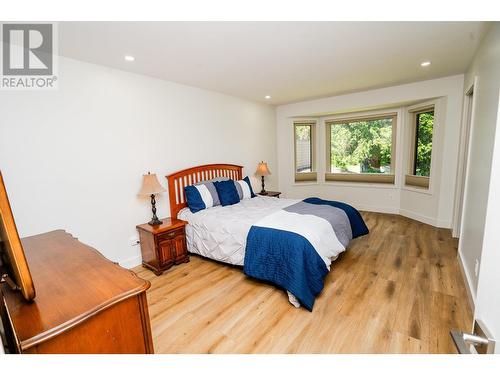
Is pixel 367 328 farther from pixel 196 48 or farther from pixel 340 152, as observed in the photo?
pixel 340 152

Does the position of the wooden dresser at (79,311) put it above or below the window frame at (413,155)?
below

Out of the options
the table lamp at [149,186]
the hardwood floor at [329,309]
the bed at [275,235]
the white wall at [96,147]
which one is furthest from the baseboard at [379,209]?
the table lamp at [149,186]

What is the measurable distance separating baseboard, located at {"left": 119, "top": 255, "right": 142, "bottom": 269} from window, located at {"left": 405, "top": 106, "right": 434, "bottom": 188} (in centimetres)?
498

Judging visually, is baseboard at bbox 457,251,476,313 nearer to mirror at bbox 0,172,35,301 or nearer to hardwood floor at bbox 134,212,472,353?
hardwood floor at bbox 134,212,472,353

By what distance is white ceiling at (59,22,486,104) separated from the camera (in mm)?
1992

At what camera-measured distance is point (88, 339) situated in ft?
3.09

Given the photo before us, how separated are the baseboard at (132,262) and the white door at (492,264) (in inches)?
128

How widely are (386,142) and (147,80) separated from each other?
4712 millimetres

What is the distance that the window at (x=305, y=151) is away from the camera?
5.79m

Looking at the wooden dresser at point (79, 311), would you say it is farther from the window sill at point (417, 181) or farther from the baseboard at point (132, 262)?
the window sill at point (417, 181)

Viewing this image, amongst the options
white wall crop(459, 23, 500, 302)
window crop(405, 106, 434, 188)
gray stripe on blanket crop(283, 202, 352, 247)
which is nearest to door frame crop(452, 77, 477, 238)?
white wall crop(459, 23, 500, 302)

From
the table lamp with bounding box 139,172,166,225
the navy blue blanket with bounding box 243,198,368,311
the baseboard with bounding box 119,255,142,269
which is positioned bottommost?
the baseboard with bounding box 119,255,142,269

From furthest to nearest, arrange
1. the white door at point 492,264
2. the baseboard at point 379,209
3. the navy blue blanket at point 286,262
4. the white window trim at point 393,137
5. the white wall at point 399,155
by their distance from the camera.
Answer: the baseboard at point 379,209 → the white window trim at point 393,137 → the white wall at point 399,155 → the navy blue blanket at point 286,262 → the white door at point 492,264
